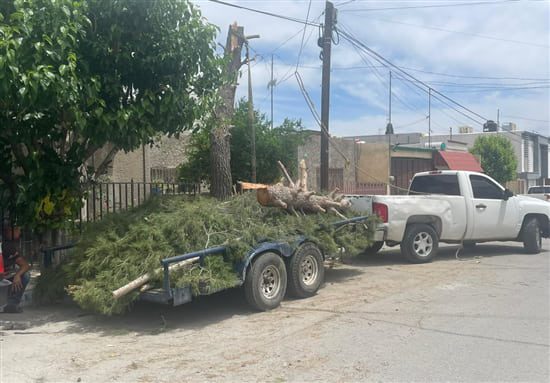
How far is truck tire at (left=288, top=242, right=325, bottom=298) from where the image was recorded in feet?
26.5

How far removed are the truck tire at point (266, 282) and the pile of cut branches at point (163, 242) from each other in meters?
0.28

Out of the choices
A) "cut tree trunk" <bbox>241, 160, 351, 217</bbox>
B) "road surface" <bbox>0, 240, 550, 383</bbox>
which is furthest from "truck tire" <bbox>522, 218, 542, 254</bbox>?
"cut tree trunk" <bbox>241, 160, 351, 217</bbox>

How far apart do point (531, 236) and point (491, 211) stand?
141 cm

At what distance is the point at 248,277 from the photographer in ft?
23.9

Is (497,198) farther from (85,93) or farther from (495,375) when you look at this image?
(85,93)

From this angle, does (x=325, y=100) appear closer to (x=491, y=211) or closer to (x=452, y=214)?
(x=452, y=214)

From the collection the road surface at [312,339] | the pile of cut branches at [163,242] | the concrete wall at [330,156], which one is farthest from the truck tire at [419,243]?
the concrete wall at [330,156]

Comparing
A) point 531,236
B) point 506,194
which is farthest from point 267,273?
point 531,236

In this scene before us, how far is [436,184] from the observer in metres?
12.4

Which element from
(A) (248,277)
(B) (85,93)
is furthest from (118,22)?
(A) (248,277)

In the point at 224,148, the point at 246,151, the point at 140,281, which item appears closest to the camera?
the point at 140,281

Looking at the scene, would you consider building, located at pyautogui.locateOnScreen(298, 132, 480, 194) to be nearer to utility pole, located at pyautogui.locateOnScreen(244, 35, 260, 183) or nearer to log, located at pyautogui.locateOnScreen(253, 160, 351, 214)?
utility pole, located at pyautogui.locateOnScreen(244, 35, 260, 183)

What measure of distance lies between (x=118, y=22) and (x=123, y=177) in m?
9.21

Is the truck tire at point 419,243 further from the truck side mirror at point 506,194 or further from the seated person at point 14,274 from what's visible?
the seated person at point 14,274
